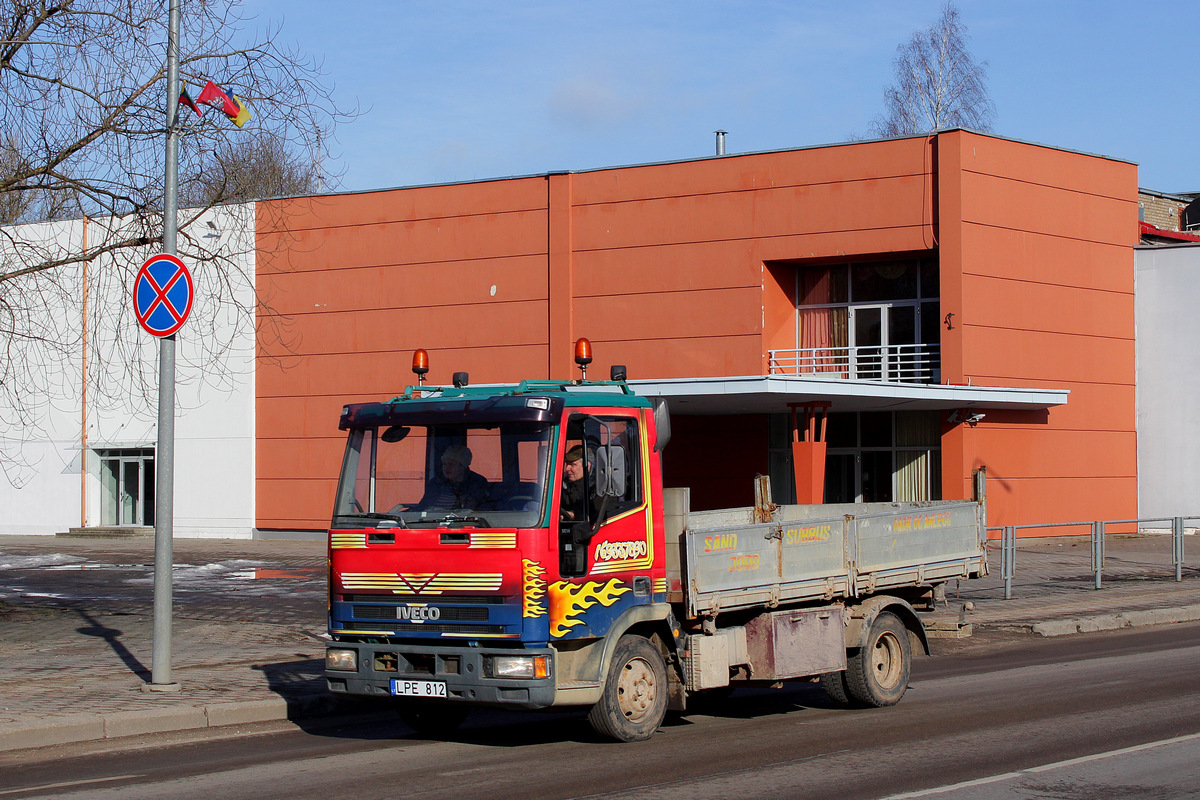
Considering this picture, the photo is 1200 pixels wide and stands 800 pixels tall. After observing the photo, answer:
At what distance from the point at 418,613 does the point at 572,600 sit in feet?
3.46

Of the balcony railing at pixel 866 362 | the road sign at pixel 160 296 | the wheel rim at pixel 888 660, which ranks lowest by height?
the wheel rim at pixel 888 660

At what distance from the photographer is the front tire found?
33.7 ft

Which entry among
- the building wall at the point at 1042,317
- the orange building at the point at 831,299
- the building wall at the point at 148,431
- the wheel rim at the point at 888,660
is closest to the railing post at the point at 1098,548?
the orange building at the point at 831,299

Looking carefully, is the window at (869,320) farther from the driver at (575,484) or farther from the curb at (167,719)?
the driver at (575,484)

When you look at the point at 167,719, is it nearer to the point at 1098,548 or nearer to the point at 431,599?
the point at 431,599

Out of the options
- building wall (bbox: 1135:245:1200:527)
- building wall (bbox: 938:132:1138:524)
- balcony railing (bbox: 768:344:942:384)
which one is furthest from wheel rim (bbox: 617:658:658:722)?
building wall (bbox: 1135:245:1200:527)

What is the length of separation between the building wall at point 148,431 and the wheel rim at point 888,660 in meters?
27.6

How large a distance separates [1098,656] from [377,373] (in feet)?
80.5

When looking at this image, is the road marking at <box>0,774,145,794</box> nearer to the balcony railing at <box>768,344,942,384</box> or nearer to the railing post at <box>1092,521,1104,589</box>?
the railing post at <box>1092,521,1104,589</box>

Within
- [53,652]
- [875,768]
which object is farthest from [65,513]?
[875,768]

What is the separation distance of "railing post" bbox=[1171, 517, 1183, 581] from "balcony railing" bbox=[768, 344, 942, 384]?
8.96m

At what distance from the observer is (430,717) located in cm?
947

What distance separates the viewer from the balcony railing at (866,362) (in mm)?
30500

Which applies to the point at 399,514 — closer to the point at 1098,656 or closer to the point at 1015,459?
the point at 1098,656
